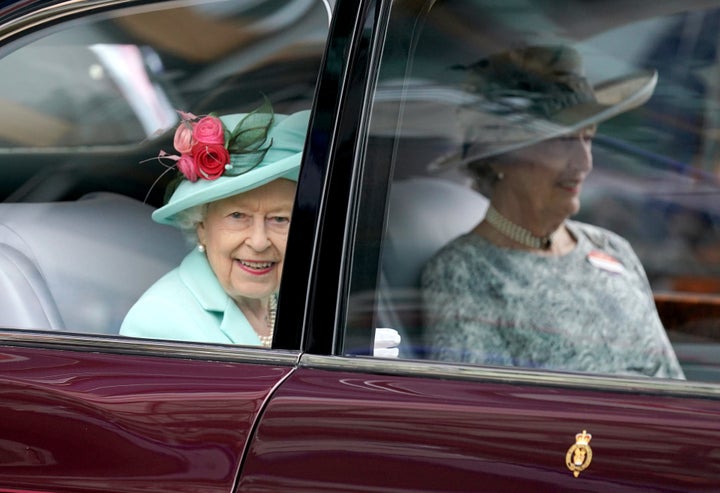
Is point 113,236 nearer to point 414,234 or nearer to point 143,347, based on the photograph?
point 143,347

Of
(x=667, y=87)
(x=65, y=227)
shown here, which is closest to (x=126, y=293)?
(x=65, y=227)

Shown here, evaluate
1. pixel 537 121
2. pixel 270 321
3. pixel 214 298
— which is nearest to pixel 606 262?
pixel 537 121

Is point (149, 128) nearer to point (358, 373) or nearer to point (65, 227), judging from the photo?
point (65, 227)

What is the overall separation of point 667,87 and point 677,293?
13.9 inches

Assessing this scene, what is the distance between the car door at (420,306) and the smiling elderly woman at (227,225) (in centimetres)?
17

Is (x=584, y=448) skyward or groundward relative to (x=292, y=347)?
groundward

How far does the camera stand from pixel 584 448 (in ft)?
5.10

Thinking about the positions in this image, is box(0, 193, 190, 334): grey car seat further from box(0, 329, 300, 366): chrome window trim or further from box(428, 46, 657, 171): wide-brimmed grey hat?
box(428, 46, 657, 171): wide-brimmed grey hat

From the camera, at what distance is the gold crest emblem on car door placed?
1.54 m

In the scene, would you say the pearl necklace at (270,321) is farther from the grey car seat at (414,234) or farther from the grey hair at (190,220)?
the grey hair at (190,220)

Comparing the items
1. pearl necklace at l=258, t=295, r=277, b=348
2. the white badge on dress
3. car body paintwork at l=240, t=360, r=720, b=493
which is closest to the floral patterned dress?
the white badge on dress

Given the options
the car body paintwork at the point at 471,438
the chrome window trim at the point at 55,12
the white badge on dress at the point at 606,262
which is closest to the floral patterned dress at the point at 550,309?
the white badge on dress at the point at 606,262

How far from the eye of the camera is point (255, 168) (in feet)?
6.95

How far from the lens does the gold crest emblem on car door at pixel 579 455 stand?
1.54 m
